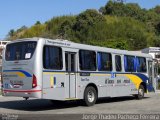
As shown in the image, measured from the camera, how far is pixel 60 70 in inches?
675

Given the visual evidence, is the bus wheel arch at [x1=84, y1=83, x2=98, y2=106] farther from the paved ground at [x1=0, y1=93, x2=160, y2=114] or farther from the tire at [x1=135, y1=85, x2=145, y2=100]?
the tire at [x1=135, y1=85, x2=145, y2=100]

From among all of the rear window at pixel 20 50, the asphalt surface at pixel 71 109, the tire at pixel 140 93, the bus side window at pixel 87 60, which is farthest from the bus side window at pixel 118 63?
the rear window at pixel 20 50

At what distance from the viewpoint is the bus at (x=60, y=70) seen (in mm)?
16266

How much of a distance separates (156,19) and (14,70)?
9756 cm

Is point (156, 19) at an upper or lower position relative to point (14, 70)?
upper

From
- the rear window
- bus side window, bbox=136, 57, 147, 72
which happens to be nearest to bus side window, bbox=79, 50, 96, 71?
the rear window

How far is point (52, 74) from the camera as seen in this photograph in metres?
16.7

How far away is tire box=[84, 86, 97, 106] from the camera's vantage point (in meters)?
18.7

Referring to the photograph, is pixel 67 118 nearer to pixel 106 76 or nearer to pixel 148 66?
pixel 106 76

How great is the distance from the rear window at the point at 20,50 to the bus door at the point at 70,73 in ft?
6.01

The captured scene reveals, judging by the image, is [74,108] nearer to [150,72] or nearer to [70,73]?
[70,73]

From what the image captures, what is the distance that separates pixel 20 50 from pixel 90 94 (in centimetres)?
417

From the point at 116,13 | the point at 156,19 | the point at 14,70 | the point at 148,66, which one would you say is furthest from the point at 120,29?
the point at 14,70

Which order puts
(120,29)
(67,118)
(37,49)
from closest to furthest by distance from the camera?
(67,118)
(37,49)
(120,29)
